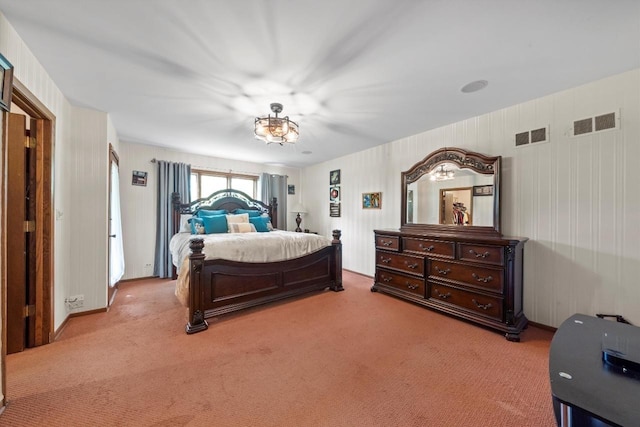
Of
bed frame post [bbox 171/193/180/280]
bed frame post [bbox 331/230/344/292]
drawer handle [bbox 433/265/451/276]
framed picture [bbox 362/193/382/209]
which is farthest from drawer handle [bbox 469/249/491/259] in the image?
bed frame post [bbox 171/193/180/280]

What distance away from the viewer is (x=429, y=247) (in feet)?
10.3

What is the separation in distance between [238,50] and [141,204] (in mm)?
3850

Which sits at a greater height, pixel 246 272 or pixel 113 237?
pixel 113 237

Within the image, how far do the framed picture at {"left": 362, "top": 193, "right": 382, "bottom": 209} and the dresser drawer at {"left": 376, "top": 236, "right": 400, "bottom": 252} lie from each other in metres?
0.91

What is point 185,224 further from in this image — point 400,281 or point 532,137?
point 532,137

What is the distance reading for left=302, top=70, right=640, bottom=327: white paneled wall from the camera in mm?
2195

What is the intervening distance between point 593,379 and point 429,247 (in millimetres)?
2278

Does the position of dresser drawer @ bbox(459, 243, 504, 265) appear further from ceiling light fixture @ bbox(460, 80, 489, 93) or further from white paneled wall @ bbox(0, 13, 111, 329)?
white paneled wall @ bbox(0, 13, 111, 329)

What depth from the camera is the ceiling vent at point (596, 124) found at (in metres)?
2.26

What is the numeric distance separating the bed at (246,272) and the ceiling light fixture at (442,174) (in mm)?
1709

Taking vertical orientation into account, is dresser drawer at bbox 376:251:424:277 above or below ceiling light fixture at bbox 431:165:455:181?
below

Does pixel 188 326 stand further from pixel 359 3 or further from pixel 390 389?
pixel 359 3

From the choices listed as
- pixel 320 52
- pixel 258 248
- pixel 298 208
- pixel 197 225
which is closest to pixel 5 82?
pixel 320 52

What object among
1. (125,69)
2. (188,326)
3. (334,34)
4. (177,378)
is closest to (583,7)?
(334,34)
